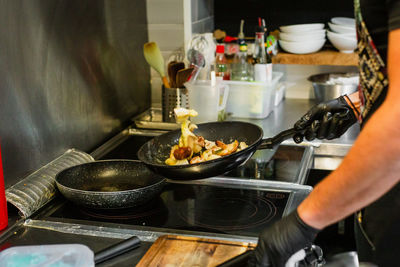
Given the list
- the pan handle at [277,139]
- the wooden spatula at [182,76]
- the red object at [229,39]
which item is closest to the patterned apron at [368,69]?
the pan handle at [277,139]

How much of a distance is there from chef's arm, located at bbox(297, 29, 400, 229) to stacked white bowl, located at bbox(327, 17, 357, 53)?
5.08ft

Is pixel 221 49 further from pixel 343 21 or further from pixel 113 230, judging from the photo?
pixel 113 230

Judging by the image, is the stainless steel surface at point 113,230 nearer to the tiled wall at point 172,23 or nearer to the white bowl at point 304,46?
the tiled wall at point 172,23

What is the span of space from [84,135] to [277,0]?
4.05 feet

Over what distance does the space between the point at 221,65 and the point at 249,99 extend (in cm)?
19

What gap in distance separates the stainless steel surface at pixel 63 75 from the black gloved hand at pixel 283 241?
79cm

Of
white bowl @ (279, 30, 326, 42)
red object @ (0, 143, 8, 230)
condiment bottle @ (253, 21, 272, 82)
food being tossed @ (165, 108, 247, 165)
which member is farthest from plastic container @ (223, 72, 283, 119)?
red object @ (0, 143, 8, 230)

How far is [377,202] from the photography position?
109 centimetres

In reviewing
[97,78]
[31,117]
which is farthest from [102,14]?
[31,117]

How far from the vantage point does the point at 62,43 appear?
168cm

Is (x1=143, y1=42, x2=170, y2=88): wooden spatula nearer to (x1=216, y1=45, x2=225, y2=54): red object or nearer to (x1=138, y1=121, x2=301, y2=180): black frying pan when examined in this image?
(x1=216, y1=45, x2=225, y2=54): red object

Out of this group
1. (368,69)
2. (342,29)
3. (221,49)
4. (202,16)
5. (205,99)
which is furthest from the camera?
(202,16)

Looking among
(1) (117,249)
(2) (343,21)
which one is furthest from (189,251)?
(2) (343,21)

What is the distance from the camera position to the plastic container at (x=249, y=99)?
7.20 ft
